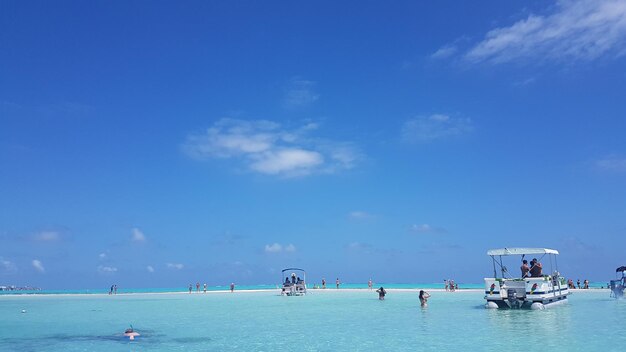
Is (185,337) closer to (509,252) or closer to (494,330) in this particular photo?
(494,330)

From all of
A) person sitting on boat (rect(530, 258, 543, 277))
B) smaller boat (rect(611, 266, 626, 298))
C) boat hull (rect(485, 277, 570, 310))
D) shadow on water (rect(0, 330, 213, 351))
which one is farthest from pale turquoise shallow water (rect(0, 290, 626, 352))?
smaller boat (rect(611, 266, 626, 298))

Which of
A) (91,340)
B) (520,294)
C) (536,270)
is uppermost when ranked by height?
(536,270)

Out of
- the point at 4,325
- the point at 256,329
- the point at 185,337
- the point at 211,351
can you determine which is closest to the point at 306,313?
the point at 256,329

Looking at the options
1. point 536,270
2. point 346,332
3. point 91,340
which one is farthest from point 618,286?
point 91,340

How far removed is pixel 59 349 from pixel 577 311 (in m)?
30.3

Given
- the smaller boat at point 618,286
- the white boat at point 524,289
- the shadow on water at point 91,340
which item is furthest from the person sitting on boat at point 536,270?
the shadow on water at point 91,340

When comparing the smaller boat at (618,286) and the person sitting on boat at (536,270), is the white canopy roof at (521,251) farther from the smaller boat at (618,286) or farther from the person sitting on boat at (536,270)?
the smaller boat at (618,286)

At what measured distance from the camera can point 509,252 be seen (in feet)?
123

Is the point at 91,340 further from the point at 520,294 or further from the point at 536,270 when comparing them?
the point at 536,270

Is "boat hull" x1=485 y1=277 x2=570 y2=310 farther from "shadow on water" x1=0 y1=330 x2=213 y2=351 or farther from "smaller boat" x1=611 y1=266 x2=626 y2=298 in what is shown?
"shadow on water" x1=0 y1=330 x2=213 y2=351

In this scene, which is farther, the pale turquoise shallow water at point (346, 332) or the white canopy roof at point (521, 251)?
the white canopy roof at point (521, 251)

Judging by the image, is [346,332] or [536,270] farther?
[536,270]

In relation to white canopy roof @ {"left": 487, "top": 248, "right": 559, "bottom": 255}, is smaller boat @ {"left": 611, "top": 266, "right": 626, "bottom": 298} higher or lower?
lower

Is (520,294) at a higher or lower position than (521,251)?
lower
